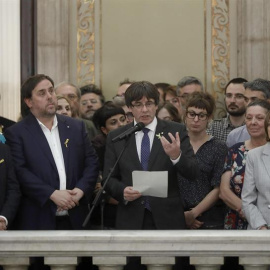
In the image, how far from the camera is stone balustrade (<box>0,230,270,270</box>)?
485 cm

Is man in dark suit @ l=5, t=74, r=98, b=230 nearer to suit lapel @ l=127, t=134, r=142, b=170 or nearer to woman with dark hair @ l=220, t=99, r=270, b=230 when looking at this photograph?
suit lapel @ l=127, t=134, r=142, b=170

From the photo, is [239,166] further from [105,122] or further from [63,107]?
[63,107]

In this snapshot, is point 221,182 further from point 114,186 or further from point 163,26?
point 163,26

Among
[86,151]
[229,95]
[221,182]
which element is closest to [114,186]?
[86,151]

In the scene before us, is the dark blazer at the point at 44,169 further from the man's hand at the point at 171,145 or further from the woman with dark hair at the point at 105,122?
the man's hand at the point at 171,145

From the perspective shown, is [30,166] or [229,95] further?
[229,95]

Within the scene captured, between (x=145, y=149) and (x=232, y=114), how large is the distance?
192cm

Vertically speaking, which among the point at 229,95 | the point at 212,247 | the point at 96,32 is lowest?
the point at 212,247

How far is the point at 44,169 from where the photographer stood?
661 centimetres

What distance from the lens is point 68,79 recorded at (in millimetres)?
10477

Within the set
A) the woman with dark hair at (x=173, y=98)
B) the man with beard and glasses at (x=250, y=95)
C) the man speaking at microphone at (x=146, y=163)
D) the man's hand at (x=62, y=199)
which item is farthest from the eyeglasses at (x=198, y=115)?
the woman with dark hair at (x=173, y=98)

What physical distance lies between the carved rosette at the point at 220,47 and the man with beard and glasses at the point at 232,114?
1830 millimetres

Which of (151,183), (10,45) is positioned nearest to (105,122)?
(151,183)

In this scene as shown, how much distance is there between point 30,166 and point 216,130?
2.09 metres
